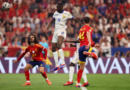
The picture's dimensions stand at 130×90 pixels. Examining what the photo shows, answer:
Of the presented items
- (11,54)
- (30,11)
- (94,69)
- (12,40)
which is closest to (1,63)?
(11,54)

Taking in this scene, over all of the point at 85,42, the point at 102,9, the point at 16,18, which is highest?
the point at 102,9

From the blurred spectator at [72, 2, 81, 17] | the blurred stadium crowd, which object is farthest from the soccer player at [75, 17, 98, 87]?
the blurred spectator at [72, 2, 81, 17]

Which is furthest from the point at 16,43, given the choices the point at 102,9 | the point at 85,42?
the point at 85,42

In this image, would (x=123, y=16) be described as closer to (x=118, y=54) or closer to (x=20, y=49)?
(x=118, y=54)

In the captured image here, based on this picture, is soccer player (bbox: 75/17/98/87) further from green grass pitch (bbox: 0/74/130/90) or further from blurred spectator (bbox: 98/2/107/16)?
blurred spectator (bbox: 98/2/107/16)

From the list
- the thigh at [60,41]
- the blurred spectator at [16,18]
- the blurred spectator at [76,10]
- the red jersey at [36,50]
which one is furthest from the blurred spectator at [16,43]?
the red jersey at [36,50]

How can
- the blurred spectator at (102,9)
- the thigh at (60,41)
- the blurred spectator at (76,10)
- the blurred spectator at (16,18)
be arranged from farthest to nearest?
1. the blurred spectator at (102,9)
2. the blurred spectator at (76,10)
3. the blurred spectator at (16,18)
4. the thigh at (60,41)

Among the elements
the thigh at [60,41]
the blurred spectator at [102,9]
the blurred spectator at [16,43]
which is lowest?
the blurred spectator at [16,43]

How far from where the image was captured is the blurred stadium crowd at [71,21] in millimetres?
16141

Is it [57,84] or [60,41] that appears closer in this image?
[57,84]

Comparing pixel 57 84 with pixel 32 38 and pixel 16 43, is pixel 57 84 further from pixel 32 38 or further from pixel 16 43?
pixel 16 43

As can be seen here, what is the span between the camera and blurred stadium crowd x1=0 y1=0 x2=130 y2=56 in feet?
53.0

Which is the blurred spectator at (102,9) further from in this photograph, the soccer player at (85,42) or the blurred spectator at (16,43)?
the soccer player at (85,42)

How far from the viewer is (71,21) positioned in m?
17.8
